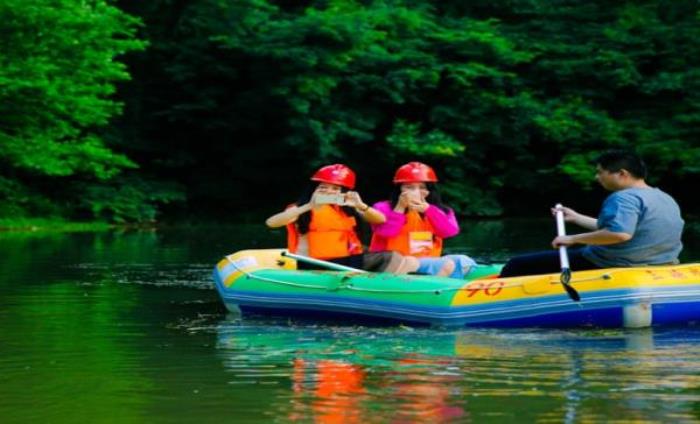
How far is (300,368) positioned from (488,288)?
6.96 ft

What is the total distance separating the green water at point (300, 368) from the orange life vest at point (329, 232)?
0.81 metres

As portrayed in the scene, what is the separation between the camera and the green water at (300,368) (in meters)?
6.16

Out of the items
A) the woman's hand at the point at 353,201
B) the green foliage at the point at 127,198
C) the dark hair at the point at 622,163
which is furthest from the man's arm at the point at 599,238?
the green foliage at the point at 127,198

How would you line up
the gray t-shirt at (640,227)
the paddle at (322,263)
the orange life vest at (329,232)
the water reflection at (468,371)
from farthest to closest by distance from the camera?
the orange life vest at (329,232)
the paddle at (322,263)
the gray t-shirt at (640,227)
the water reflection at (468,371)

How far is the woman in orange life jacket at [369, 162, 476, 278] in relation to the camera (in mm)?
10648

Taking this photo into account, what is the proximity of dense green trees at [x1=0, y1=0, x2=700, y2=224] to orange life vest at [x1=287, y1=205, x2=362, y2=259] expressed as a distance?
46.9 feet

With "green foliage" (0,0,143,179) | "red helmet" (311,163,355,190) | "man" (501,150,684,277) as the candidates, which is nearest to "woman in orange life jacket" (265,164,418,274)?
"red helmet" (311,163,355,190)

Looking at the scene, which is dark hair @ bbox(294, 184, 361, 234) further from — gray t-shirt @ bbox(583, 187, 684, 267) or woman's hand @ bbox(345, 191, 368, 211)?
gray t-shirt @ bbox(583, 187, 684, 267)

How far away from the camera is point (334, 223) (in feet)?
34.8

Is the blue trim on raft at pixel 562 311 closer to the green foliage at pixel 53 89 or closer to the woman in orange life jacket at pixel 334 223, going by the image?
the woman in orange life jacket at pixel 334 223

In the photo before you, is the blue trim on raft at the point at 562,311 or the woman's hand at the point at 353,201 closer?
the blue trim on raft at the point at 562,311

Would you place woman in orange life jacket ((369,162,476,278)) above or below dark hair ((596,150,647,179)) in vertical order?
below

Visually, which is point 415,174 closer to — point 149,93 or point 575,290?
point 575,290

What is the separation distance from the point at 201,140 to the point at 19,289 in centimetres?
1674
